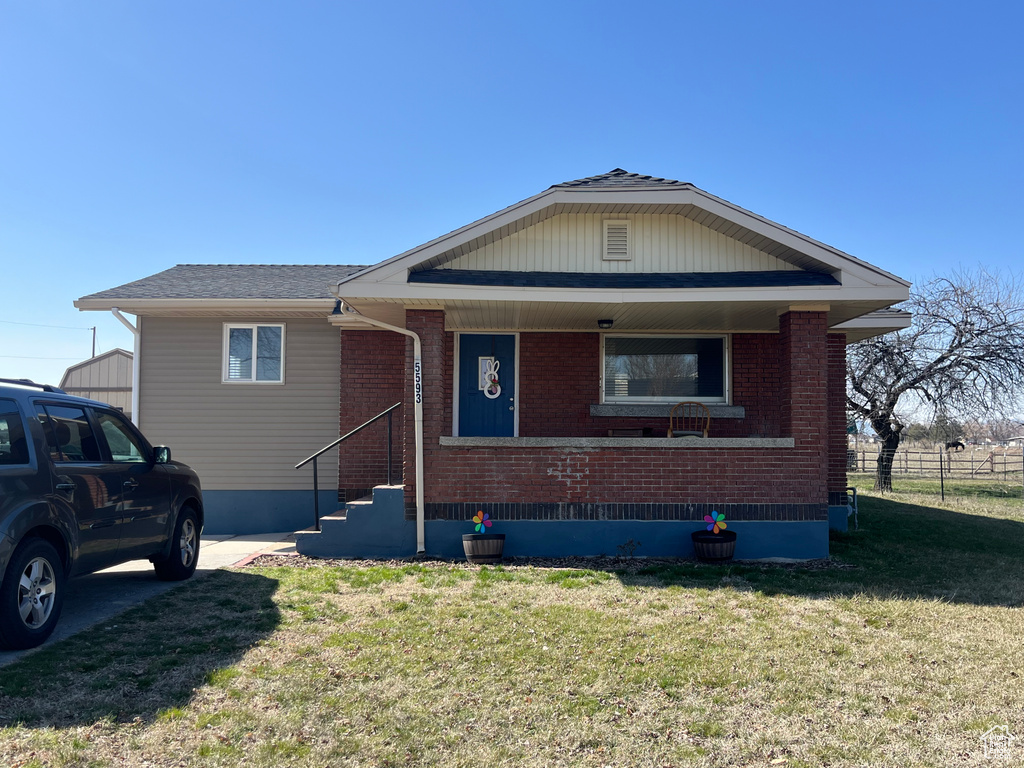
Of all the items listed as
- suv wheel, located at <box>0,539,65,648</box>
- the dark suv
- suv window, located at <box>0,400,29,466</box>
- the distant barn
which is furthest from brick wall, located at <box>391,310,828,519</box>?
the distant barn

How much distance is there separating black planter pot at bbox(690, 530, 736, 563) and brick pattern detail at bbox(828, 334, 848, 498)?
3.50m

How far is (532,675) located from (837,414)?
8.52 meters

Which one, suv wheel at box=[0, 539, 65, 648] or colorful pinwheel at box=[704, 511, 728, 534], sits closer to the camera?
suv wheel at box=[0, 539, 65, 648]

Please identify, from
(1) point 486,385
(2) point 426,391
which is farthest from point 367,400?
(2) point 426,391

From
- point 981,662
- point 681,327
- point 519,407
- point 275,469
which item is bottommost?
point 981,662

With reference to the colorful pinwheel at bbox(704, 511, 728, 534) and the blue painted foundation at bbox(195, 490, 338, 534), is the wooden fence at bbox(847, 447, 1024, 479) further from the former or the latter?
the blue painted foundation at bbox(195, 490, 338, 534)

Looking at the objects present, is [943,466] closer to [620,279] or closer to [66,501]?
[620,279]

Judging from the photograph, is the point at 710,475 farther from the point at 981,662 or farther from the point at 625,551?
the point at 981,662

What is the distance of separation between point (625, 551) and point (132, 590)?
207 inches

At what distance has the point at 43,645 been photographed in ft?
17.4

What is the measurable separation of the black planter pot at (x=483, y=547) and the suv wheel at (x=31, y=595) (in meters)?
4.23

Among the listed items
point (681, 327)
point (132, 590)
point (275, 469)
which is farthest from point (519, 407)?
point (132, 590)

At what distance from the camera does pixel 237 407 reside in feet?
38.9

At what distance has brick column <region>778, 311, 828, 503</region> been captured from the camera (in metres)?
9.05
